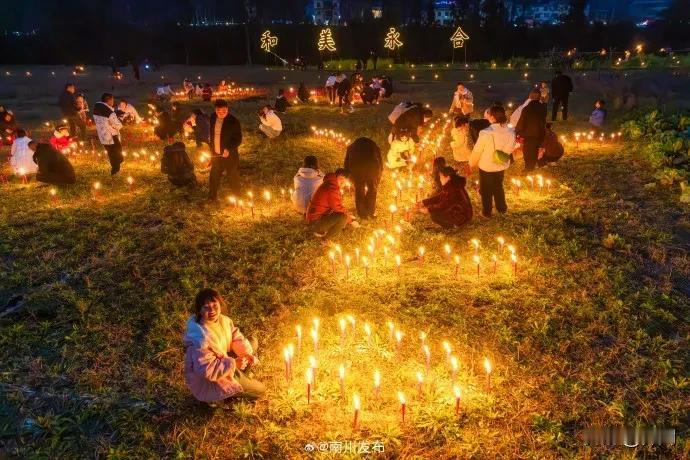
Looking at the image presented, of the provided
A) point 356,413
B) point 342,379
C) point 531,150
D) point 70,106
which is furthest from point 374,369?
point 70,106

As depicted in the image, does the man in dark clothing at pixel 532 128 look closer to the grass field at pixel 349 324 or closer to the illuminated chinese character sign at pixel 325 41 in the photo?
the grass field at pixel 349 324

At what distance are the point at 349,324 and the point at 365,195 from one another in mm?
4014

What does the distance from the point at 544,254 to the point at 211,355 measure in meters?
5.80

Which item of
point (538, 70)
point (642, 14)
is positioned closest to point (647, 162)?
point (538, 70)

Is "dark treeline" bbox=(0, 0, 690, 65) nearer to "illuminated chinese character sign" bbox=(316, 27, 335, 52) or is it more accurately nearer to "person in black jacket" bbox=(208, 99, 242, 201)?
"illuminated chinese character sign" bbox=(316, 27, 335, 52)

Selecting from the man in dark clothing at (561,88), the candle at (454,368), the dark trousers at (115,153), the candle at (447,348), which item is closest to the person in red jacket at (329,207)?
the candle at (447,348)

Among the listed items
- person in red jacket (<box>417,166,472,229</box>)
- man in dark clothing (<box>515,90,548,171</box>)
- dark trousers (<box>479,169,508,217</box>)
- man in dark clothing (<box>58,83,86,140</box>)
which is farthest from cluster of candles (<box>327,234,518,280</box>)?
man in dark clothing (<box>58,83,86,140</box>)

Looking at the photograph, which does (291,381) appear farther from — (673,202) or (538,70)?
(538,70)

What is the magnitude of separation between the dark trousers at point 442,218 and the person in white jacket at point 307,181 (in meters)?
2.21

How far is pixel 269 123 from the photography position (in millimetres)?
17047

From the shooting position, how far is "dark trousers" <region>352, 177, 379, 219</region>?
995 centimetres

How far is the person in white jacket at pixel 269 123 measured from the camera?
1691cm

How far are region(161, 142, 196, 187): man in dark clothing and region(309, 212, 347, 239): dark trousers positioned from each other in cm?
446

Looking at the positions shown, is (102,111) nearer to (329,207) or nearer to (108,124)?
(108,124)
